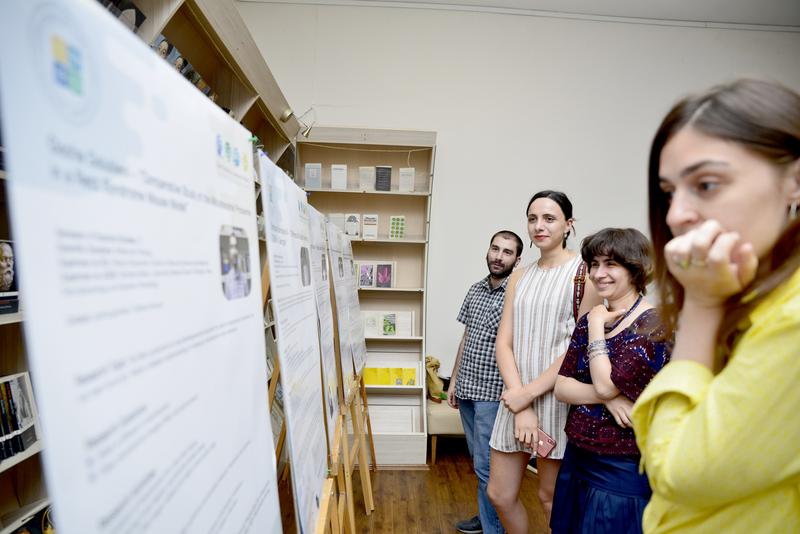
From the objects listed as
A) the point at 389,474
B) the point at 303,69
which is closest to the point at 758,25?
the point at 303,69

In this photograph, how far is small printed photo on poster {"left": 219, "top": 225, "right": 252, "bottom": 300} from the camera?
61cm

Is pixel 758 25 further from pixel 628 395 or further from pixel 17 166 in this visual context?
pixel 17 166

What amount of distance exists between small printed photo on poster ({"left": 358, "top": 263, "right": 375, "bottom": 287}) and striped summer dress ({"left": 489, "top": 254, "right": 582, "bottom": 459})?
6.15 ft

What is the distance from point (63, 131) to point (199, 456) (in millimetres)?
362

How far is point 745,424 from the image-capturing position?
0.51 metres

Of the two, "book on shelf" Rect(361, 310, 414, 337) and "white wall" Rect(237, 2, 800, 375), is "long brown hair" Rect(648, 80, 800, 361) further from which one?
"white wall" Rect(237, 2, 800, 375)

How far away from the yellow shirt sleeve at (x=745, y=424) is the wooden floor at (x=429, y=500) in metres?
2.21

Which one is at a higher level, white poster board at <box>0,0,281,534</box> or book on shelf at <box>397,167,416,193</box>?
book on shelf at <box>397,167,416,193</box>

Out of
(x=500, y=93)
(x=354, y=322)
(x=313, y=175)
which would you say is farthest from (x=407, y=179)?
(x=354, y=322)

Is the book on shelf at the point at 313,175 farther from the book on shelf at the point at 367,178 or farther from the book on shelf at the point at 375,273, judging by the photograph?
the book on shelf at the point at 375,273

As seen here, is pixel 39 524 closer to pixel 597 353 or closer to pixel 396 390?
pixel 597 353

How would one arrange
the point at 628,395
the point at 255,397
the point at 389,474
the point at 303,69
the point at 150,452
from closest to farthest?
1. the point at 150,452
2. the point at 255,397
3. the point at 628,395
4. the point at 389,474
5. the point at 303,69

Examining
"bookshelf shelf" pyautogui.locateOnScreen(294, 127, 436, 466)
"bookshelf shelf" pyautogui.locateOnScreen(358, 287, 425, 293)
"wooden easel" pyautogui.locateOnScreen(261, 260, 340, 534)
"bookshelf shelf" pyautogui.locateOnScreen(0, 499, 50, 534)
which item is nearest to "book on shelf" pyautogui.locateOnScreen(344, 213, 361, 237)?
"bookshelf shelf" pyautogui.locateOnScreen(294, 127, 436, 466)

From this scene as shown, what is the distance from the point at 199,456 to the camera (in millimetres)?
497
